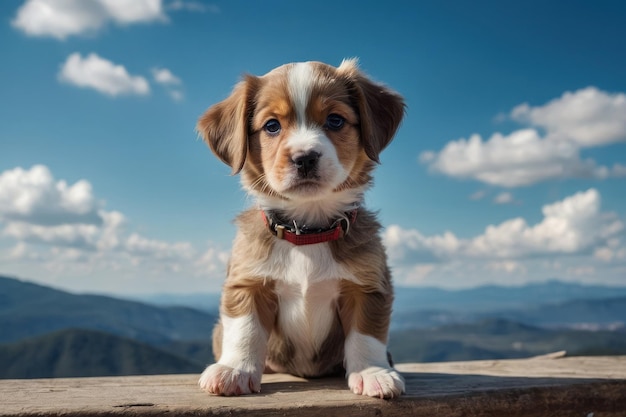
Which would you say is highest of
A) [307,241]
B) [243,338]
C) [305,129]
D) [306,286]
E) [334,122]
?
[334,122]

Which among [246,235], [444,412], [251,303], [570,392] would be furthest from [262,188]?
[570,392]

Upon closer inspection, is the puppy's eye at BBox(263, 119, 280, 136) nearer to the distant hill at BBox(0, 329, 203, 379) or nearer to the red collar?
the red collar

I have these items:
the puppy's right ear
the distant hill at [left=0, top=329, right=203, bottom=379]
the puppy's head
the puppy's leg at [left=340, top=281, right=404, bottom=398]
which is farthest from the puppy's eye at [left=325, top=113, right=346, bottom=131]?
the distant hill at [left=0, top=329, right=203, bottom=379]

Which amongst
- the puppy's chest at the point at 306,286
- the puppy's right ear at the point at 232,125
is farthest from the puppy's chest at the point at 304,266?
the puppy's right ear at the point at 232,125

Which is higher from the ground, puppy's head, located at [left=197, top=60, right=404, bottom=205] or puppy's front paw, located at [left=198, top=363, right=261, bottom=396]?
puppy's head, located at [left=197, top=60, right=404, bottom=205]

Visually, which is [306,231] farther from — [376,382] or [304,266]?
[376,382]

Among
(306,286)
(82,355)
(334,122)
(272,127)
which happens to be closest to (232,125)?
(272,127)

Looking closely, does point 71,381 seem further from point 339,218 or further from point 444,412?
point 444,412
